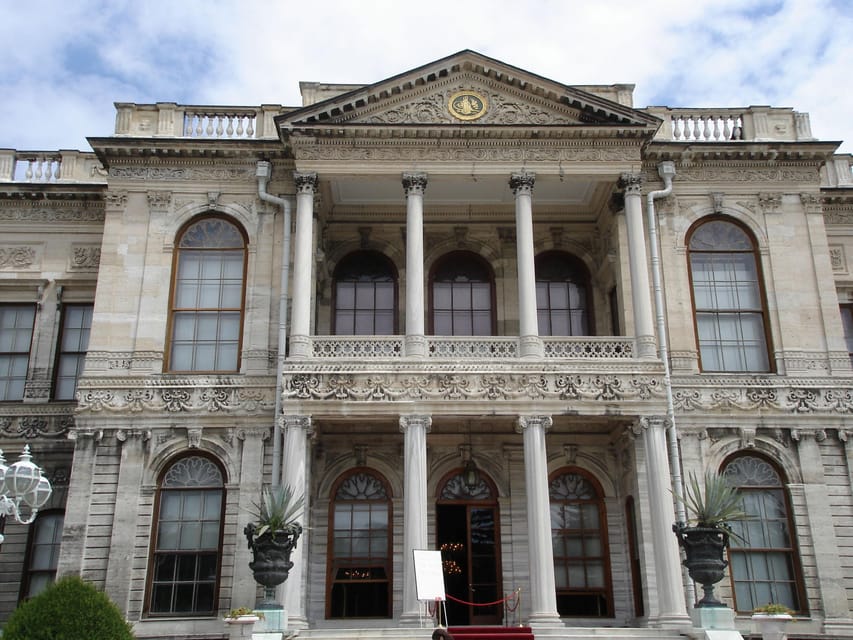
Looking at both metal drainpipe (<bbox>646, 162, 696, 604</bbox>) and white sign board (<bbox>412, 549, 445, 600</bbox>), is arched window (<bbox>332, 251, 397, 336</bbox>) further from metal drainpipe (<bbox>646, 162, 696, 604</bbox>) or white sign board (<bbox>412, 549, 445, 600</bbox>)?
white sign board (<bbox>412, 549, 445, 600</bbox>)

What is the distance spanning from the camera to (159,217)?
22562mm

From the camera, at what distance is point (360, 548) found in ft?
71.2

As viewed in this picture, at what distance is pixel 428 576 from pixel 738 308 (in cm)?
1047

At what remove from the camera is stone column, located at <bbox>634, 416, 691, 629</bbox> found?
61.5 ft

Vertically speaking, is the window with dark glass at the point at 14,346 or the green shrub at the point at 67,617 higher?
the window with dark glass at the point at 14,346

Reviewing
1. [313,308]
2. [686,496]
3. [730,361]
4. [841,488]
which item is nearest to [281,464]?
[313,308]

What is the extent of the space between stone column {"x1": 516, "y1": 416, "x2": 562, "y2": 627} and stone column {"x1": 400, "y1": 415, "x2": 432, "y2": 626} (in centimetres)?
213

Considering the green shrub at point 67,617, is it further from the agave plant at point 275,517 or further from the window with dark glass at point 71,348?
the window with dark glass at point 71,348

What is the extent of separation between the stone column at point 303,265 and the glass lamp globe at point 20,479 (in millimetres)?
9163

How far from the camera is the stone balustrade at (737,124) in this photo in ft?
77.0

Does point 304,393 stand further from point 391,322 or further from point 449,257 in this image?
point 449,257

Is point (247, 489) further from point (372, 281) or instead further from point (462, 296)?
A: point (462, 296)

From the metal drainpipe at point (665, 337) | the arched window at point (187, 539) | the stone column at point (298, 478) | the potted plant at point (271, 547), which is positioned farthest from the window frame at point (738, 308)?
the arched window at point (187, 539)

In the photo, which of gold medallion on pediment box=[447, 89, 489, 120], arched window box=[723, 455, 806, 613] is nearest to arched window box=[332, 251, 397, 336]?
gold medallion on pediment box=[447, 89, 489, 120]
